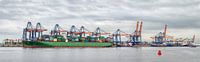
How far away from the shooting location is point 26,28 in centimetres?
19912

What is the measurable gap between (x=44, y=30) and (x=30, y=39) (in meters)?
9.47

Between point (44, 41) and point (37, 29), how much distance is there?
7.89 meters

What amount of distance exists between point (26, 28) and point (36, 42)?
10477 millimetres

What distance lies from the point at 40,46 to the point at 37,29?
388 inches

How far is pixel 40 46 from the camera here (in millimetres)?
199625

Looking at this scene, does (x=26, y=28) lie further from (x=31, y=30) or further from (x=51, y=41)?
(x=51, y=41)

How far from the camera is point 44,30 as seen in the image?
200 meters

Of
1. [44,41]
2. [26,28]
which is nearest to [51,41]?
[44,41]

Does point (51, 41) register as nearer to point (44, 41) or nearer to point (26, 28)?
point (44, 41)

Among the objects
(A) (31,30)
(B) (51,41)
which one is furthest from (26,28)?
(B) (51,41)

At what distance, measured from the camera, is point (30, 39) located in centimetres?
19950

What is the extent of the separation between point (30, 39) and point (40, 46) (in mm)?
6945

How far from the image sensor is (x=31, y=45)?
199 m

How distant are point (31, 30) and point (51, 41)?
1298 cm
